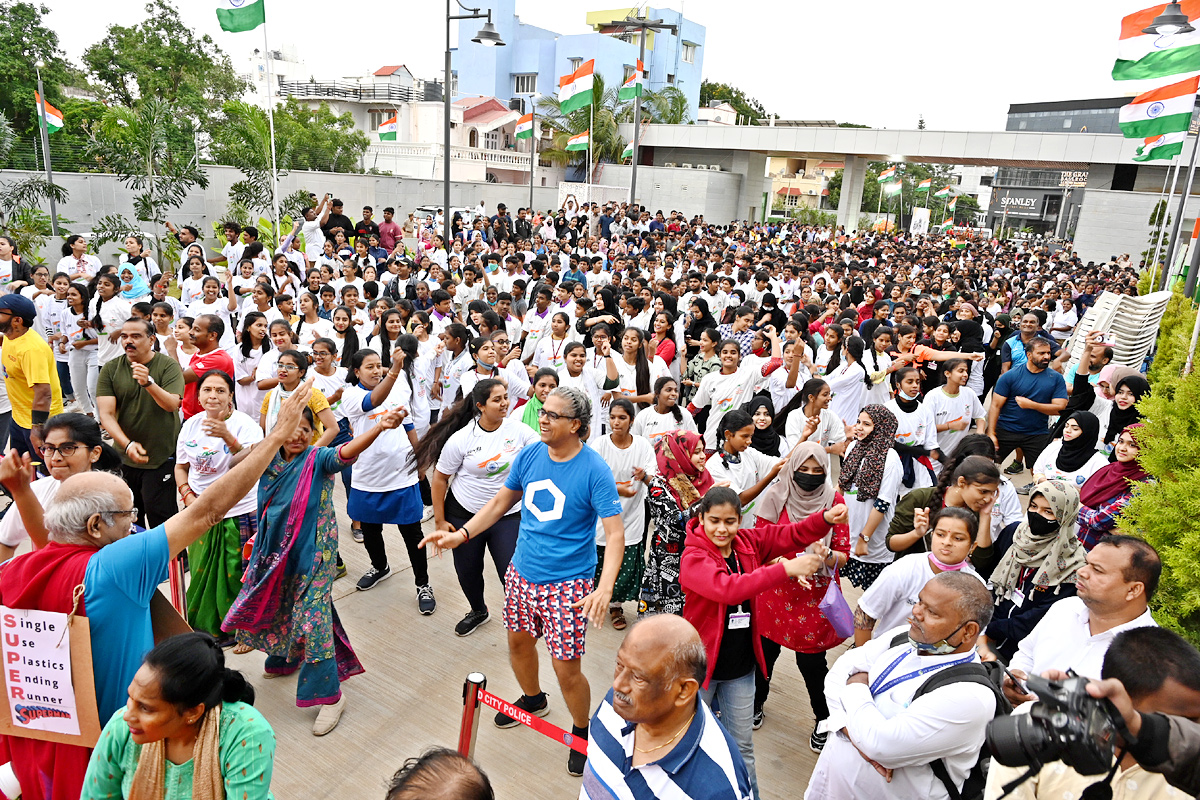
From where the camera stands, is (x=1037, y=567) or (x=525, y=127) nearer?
(x=1037, y=567)

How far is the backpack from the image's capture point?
7.52ft

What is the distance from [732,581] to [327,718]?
7.74 ft

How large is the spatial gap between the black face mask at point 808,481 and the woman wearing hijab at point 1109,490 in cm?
160

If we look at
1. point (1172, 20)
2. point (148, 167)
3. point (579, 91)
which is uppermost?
point (579, 91)

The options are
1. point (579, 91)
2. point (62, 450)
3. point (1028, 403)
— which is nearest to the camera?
point (62, 450)

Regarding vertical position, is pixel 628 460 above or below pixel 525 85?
below

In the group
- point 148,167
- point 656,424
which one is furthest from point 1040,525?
point 148,167

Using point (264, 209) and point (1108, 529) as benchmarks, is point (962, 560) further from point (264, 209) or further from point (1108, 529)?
point (264, 209)

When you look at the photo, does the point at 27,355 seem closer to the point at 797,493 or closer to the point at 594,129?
the point at 797,493

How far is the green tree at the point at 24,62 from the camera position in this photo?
2583cm

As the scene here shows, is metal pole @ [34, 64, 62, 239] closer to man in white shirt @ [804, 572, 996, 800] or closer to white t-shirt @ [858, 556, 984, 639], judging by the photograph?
white t-shirt @ [858, 556, 984, 639]

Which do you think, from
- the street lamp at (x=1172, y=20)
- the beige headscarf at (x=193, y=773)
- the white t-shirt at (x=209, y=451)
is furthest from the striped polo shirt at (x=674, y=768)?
the street lamp at (x=1172, y=20)

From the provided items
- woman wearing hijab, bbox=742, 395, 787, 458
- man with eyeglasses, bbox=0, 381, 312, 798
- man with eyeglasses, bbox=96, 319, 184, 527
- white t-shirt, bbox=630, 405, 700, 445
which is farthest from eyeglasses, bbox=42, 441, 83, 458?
woman wearing hijab, bbox=742, 395, 787, 458

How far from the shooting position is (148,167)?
16219 mm
